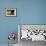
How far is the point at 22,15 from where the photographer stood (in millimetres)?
4348

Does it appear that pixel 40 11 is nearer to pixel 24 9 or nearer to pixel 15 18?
pixel 24 9

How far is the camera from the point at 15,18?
171 inches

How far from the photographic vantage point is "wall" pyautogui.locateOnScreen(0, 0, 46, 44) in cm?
432

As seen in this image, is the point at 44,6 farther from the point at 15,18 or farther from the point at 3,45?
the point at 3,45

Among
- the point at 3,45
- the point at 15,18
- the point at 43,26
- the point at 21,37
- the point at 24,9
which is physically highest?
the point at 24,9

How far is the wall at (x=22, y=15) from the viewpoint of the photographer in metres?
4.32

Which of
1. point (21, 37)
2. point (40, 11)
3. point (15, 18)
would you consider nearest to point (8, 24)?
point (15, 18)

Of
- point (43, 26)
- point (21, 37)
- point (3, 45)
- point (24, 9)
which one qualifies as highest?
point (24, 9)

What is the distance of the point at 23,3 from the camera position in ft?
14.3

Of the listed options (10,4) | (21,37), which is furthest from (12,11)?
(21,37)

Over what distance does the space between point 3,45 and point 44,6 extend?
187cm

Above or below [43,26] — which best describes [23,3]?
above

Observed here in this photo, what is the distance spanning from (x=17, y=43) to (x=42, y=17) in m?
1.19

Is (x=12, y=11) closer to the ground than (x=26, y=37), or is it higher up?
higher up
